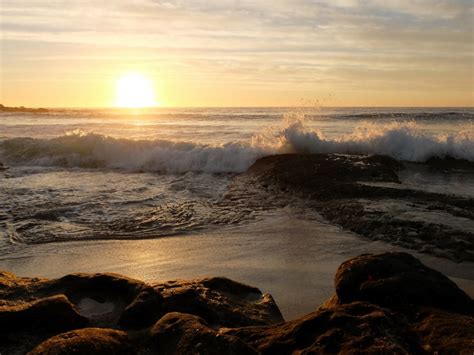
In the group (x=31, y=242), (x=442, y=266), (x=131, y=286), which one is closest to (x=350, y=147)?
(x=442, y=266)

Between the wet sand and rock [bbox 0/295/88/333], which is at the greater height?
rock [bbox 0/295/88/333]

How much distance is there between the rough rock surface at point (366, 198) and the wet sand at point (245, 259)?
0.35 metres

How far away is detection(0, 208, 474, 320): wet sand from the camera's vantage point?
13.1 ft

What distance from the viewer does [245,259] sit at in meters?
4.68

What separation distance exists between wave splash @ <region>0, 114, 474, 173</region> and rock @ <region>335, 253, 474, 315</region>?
8552 mm

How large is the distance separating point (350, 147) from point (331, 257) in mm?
8563

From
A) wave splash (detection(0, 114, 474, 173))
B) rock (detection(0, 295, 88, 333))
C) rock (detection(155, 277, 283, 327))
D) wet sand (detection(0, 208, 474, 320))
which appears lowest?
wet sand (detection(0, 208, 474, 320))

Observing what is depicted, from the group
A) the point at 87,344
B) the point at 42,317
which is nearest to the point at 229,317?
the point at 87,344

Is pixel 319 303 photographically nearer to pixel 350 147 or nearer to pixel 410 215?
pixel 410 215

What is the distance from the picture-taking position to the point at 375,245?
511 centimetres

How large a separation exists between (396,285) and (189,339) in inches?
54.5

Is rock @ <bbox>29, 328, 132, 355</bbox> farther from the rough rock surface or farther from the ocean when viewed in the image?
the rough rock surface

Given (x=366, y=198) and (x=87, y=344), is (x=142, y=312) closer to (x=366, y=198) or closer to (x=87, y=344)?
(x=87, y=344)

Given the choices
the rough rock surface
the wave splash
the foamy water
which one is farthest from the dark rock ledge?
the wave splash
